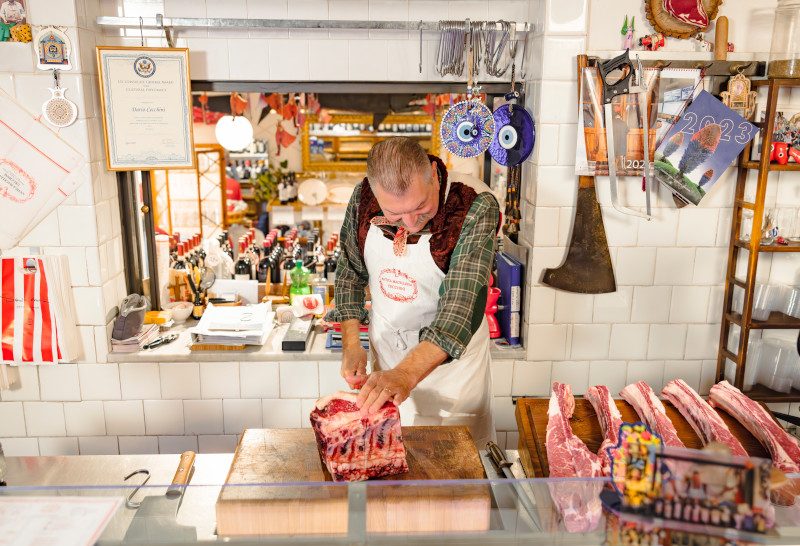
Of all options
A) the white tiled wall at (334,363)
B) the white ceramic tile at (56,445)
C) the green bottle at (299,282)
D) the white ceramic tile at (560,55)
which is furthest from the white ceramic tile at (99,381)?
the white ceramic tile at (560,55)

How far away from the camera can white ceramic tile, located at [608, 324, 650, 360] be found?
334 centimetres

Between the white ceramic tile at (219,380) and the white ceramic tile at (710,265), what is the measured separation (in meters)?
2.42

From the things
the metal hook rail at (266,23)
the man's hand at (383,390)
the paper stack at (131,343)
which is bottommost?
the paper stack at (131,343)

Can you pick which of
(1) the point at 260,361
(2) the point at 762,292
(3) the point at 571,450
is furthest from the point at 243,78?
(2) the point at 762,292

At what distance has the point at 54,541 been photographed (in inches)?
53.2

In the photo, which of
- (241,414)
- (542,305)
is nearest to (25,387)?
(241,414)

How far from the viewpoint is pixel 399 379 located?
186cm

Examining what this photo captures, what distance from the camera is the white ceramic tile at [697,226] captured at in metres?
3.20

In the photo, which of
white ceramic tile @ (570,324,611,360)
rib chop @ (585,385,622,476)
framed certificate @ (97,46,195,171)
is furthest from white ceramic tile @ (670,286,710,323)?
framed certificate @ (97,46,195,171)

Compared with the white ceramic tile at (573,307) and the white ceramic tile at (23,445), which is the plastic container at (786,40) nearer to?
the white ceramic tile at (573,307)

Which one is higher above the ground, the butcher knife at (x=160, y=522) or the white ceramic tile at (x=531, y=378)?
the butcher knife at (x=160, y=522)

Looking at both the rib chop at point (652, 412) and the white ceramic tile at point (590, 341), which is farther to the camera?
the white ceramic tile at point (590, 341)

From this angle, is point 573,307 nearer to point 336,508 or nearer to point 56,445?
point 336,508

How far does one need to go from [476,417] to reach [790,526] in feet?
4.36
